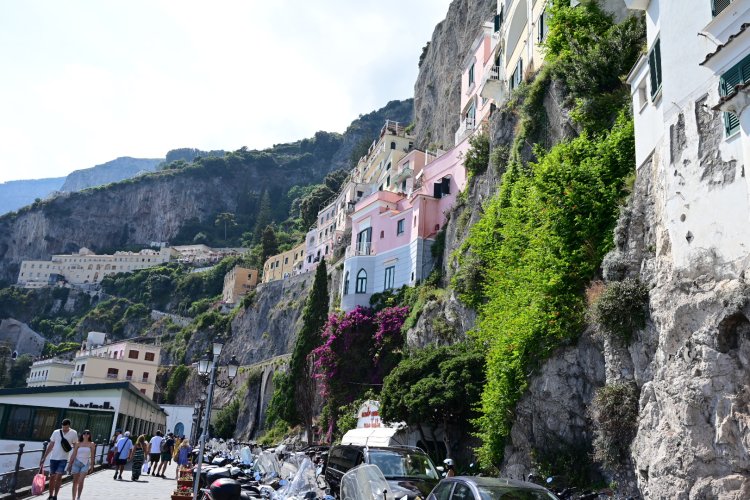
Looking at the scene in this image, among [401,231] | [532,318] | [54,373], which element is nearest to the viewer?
[532,318]

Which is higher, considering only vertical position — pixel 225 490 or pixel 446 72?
pixel 446 72

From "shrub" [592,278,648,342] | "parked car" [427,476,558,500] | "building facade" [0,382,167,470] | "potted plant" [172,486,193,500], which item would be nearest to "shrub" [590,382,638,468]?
"shrub" [592,278,648,342]

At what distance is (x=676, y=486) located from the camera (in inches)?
431

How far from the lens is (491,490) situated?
815 cm

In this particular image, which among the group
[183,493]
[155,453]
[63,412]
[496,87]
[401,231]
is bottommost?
[183,493]

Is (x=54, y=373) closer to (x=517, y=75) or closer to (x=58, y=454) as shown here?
(x=517, y=75)

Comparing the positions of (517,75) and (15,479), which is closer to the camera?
(15,479)

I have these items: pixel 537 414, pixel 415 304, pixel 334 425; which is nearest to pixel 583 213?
pixel 537 414

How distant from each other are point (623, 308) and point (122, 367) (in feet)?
225

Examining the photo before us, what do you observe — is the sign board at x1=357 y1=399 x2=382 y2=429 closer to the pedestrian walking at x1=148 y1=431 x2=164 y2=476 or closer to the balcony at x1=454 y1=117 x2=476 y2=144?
the pedestrian walking at x1=148 y1=431 x2=164 y2=476

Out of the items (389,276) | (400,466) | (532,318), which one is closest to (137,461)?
(400,466)

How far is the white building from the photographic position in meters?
11.4

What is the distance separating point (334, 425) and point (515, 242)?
20.6m

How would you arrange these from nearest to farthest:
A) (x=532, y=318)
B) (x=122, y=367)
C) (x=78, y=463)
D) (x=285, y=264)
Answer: (x=78, y=463), (x=532, y=318), (x=122, y=367), (x=285, y=264)
